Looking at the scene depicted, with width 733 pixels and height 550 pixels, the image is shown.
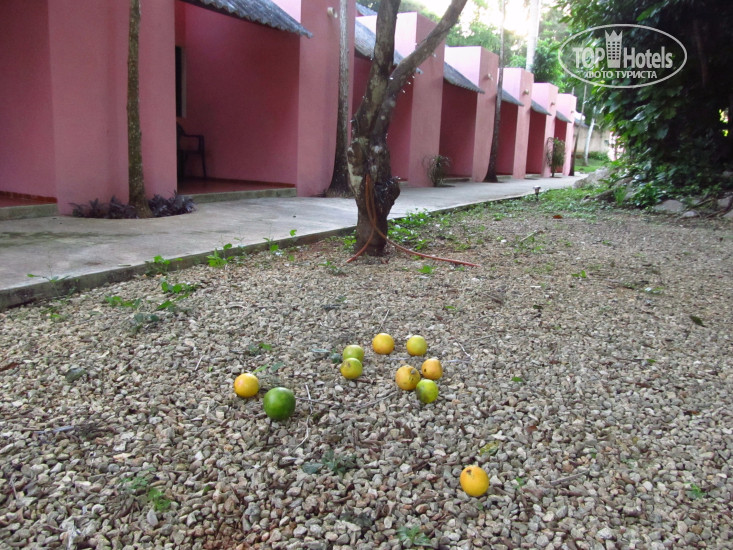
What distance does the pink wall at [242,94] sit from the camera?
9383 millimetres

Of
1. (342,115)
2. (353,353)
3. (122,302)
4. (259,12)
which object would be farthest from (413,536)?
(342,115)

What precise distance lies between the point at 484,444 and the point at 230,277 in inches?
95.7

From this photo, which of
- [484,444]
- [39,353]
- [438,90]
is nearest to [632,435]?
[484,444]

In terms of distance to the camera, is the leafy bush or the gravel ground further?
the leafy bush

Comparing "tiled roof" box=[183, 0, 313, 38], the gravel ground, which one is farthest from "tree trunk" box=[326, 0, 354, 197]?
the gravel ground

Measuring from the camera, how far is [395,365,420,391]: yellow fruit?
2375mm

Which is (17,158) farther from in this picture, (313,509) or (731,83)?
(731,83)

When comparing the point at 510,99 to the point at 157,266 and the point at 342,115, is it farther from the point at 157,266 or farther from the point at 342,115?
the point at 157,266

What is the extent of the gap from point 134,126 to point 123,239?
1739 mm

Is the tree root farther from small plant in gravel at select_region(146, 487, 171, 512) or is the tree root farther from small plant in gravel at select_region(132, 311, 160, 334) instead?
small plant in gravel at select_region(146, 487, 171, 512)

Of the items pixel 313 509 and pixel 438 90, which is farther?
pixel 438 90

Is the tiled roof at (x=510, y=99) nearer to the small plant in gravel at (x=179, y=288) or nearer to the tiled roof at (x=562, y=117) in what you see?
the tiled roof at (x=562, y=117)

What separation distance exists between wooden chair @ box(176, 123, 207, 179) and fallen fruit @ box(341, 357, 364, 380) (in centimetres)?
883

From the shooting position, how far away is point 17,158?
6176 mm
